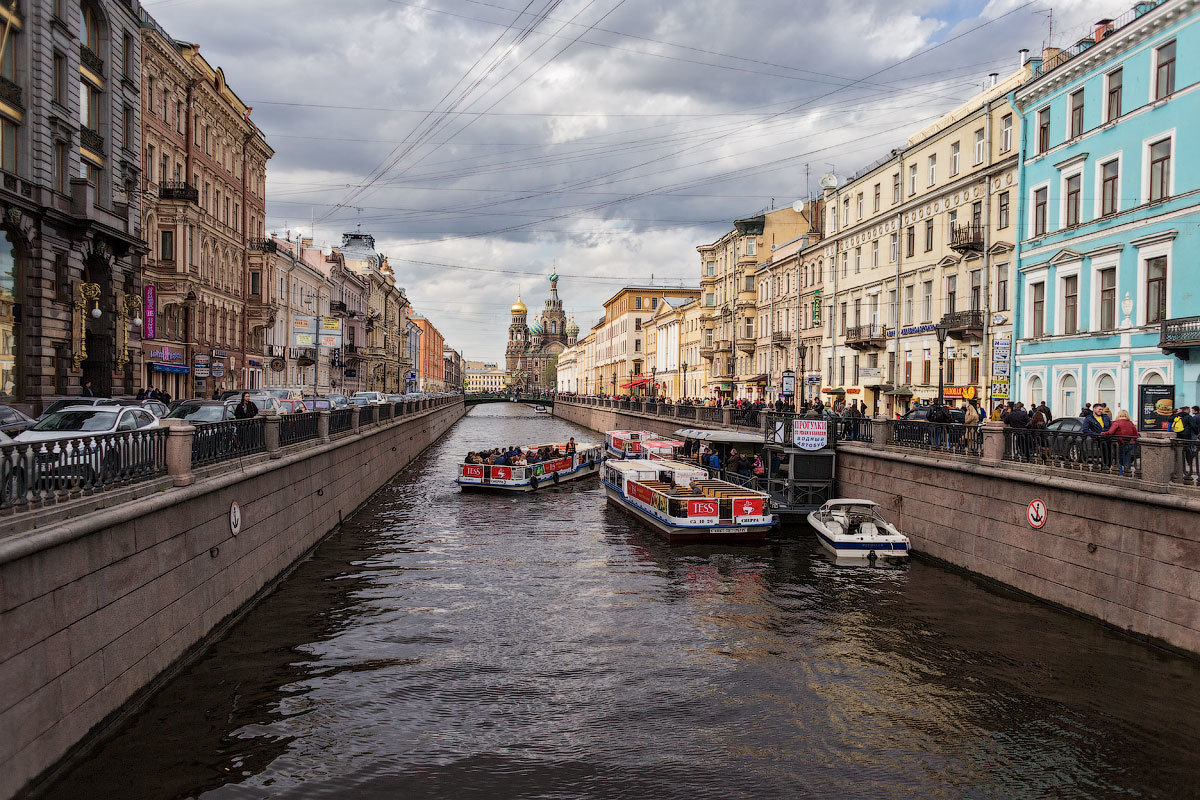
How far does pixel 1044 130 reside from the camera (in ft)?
106

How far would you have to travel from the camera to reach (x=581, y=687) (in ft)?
44.7

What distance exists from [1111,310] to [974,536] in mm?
12526

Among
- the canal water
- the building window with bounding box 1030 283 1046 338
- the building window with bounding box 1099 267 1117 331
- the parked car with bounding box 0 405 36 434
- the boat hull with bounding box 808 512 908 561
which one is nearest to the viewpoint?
the canal water

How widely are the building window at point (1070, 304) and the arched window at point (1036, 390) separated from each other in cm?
241

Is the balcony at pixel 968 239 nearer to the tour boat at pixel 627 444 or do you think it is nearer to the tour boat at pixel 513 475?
the tour boat at pixel 627 444

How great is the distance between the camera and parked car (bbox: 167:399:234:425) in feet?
75.9

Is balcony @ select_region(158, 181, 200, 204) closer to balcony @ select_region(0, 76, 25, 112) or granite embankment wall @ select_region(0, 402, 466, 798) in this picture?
balcony @ select_region(0, 76, 25, 112)

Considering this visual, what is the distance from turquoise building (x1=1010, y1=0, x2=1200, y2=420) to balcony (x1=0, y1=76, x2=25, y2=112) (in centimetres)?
3485

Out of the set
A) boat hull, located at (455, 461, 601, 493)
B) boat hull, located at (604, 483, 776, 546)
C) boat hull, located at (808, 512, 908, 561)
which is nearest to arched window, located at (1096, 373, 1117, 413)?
boat hull, located at (808, 512, 908, 561)

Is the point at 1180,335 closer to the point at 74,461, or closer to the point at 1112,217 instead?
the point at 1112,217

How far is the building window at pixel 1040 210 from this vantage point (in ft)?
105

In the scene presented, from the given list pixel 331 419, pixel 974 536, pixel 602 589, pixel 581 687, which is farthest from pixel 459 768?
pixel 331 419

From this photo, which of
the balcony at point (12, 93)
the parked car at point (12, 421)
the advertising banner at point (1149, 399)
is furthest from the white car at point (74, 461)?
the advertising banner at point (1149, 399)

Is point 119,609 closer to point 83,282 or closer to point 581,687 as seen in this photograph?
point 581,687
